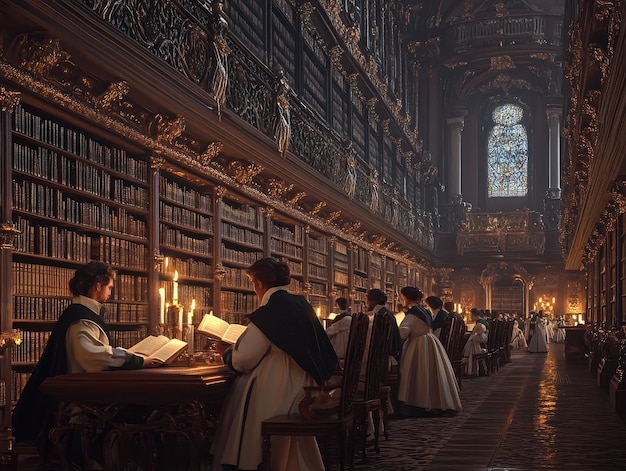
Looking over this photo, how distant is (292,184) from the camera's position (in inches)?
459

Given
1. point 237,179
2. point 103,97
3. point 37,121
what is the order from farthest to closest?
point 237,179 → point 103,97 → point 37,121

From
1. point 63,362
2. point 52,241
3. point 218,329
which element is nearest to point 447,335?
point 52,241

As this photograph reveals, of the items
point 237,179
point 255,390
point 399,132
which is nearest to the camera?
point 255,390

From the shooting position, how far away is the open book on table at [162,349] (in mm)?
4887

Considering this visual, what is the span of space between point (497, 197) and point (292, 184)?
20255mm

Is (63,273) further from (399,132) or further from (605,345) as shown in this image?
(399,132)

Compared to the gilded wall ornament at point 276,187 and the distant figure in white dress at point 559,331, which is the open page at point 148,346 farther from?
the distant figure in white dress at point 559,331

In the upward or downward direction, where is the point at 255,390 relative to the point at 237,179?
downward

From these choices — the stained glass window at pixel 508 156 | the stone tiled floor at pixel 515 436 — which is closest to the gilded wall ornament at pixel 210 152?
the stone tiled floor at pixel 515 436

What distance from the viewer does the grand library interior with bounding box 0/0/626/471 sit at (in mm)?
4934

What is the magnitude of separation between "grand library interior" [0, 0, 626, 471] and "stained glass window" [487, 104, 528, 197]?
34.8ft

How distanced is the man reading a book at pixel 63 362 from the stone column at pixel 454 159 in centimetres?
2564

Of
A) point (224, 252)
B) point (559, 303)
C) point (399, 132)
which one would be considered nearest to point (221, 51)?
point (224, 252)

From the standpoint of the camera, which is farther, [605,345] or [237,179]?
[605,345]
